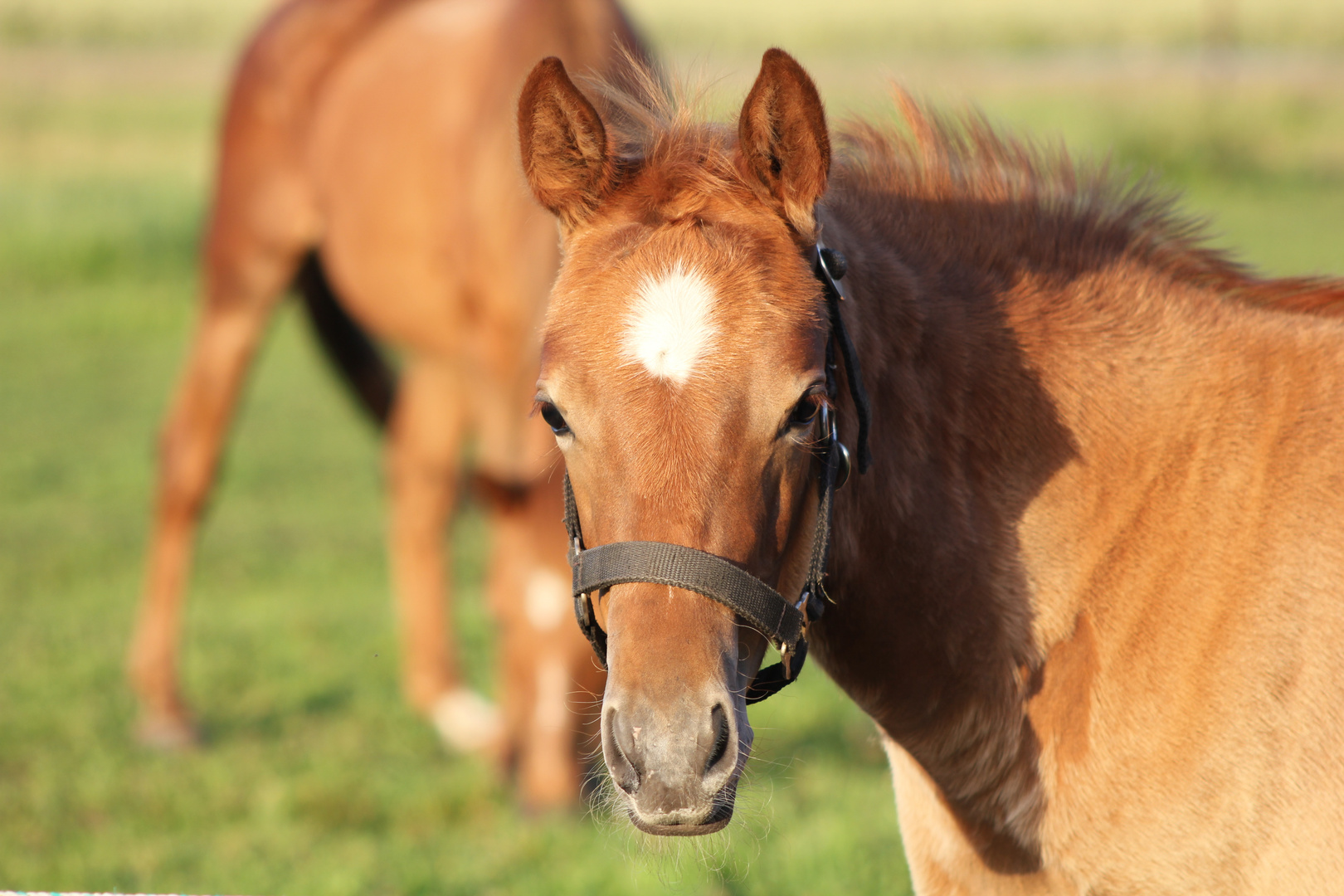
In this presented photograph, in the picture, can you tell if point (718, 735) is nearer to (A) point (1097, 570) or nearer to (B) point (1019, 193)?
(A) point (1097, 570)

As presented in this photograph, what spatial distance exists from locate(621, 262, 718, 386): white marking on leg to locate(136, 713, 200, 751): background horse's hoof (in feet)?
13.1

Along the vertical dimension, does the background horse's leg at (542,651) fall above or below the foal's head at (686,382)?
below

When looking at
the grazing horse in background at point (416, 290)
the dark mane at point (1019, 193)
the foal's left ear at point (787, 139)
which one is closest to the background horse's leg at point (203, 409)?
the grazing horse in background at point (416, 290)

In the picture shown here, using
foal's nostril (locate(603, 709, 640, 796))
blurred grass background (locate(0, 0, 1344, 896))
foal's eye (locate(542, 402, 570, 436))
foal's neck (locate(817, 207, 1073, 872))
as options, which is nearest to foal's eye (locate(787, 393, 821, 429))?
foal's neck (locate(817, 207, 1073, 872))

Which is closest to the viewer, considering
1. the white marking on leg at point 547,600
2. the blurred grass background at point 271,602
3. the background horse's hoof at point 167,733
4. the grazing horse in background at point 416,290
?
the blurred grass background at point 271,602

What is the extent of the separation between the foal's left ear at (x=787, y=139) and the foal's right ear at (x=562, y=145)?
24cm

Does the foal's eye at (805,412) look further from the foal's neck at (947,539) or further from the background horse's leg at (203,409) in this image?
the background horse's leg at (203,409)

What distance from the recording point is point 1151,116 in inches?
778

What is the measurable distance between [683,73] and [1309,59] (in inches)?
1041

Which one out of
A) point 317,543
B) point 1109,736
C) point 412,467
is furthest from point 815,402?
point 317,543

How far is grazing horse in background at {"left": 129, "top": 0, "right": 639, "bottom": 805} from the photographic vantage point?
4.23 meters

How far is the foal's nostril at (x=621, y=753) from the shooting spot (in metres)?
1.75

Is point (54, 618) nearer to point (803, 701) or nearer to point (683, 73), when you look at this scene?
point (803, 701)

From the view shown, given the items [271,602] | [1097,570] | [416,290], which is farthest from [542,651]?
[271,602]
